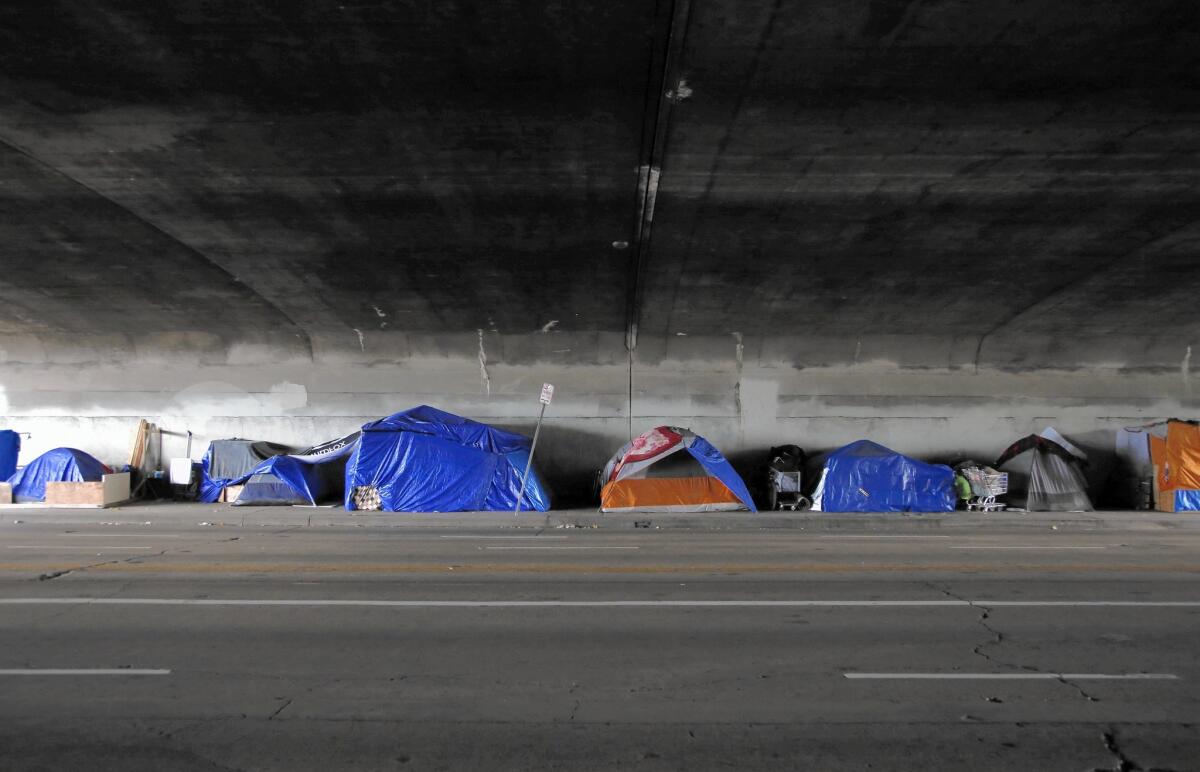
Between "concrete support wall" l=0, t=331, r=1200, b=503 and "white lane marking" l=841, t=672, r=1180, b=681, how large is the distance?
14.6m

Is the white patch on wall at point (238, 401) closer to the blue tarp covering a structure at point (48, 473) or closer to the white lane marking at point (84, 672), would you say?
the blue tarp covering a structure at point (48, 473)

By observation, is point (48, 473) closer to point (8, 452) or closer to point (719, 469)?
point (8, 452)

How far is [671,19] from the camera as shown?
27.8 feet

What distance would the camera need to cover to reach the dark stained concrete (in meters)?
8.84

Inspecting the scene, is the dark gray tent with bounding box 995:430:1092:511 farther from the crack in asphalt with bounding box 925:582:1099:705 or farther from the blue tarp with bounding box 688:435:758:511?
the crack in asphalt with bounding box 925:582:1099:705

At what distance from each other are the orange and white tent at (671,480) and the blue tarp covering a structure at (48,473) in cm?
1192

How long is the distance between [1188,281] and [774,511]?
963 cm

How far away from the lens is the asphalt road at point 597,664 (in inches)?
167

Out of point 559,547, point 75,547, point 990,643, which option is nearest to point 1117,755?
point 990,643

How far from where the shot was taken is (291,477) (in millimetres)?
17703

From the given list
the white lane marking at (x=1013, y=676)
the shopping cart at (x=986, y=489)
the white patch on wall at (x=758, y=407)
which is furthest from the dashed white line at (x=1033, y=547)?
the white patch on wall at (x=758, y=407)

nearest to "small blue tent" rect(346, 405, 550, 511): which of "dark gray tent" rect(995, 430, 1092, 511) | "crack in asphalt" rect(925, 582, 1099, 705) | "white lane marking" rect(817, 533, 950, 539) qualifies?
"white lane marking" rect(817, 533, 950, 539)

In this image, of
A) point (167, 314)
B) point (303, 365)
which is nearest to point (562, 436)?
point (303, 365)

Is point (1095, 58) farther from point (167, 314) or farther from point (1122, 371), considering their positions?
point (167, 314)
